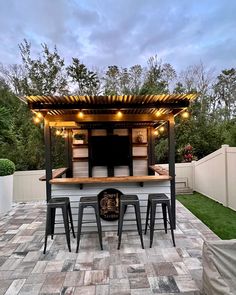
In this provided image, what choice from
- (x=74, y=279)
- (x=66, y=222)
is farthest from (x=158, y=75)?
(x=74, y=279)

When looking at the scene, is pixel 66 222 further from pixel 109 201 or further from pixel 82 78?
pixel 82 78

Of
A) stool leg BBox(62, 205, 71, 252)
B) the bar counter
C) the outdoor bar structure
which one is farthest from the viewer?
the bar counter

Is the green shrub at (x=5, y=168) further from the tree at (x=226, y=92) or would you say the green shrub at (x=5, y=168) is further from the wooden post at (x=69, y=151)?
the tree at (x=226, y=92)

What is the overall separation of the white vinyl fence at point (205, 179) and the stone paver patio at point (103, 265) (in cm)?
192

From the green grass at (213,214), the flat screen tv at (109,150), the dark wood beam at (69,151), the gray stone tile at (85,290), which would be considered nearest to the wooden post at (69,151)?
the dark wood beam at (69,151)

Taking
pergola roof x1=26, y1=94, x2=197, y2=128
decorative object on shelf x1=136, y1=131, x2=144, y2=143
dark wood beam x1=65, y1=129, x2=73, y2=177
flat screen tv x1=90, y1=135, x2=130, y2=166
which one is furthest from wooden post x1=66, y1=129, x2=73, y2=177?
pergola roof x1=26, y1=94, x2=197, y2=128

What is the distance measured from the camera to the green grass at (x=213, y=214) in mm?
4296

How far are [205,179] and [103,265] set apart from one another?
5.23 meters

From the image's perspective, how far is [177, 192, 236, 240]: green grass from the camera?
169 inches

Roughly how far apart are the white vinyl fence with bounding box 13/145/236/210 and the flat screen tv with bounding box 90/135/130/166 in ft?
6.25

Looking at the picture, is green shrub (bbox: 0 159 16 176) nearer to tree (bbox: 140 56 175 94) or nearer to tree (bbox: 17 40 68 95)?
tree (bbox: 17 40 68 95)

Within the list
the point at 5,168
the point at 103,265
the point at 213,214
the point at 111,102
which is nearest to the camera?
the point at 103,265

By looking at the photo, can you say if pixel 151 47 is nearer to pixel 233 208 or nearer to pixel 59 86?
pixel 59 86

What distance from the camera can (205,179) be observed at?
7.36 m
